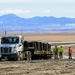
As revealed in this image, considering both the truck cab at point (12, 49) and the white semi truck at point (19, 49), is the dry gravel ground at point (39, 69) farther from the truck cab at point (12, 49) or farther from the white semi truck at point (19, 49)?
the white semi truck at point (19, 49)

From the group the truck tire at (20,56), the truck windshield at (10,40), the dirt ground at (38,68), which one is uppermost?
the truck windshield at (10,40)

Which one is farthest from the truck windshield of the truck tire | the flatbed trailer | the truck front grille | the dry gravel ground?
the dry gravel ground

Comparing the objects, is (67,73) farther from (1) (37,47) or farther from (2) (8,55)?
(1) (37,47)

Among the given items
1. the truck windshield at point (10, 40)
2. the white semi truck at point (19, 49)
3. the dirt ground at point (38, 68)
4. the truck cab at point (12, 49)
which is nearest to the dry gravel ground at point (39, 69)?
the dirt ground at point (38, 68)

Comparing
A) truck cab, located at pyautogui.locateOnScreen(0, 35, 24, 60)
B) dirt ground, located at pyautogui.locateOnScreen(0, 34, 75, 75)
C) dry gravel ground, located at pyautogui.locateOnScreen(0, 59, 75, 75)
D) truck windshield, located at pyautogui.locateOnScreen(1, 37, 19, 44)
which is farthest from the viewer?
truck windshield, located at pyautogui.locateOnScreen(1, 37, 19, 44)

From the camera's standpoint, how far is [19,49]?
117 feet

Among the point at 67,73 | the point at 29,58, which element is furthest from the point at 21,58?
the point at 67,73

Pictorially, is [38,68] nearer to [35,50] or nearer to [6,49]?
[6,49]

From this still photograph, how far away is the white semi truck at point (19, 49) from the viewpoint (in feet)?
115

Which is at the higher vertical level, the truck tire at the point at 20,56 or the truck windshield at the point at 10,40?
the truck windshield at the point at 10,40

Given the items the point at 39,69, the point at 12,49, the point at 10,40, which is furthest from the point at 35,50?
the point at 39,69

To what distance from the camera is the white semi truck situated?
35.0 meters

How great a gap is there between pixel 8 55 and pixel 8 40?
166 centimetres

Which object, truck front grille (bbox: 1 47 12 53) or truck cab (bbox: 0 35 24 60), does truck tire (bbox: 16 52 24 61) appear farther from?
truck front grille (bbox: 1 47 12 53)
